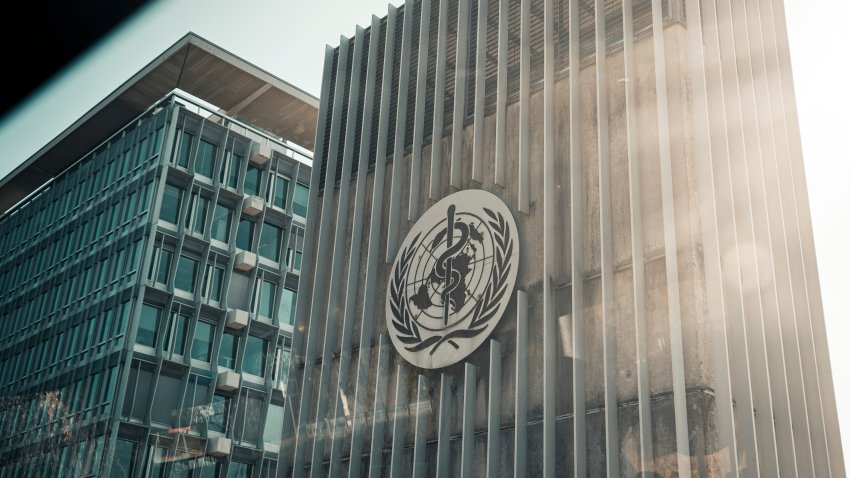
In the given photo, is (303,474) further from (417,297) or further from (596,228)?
(596,228)

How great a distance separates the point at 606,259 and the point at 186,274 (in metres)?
23.1

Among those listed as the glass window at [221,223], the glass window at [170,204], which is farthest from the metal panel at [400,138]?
the glass window at [221,223]

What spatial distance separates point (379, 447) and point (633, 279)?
6225 mm

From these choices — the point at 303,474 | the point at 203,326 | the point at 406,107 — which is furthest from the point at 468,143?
the point at 203,326

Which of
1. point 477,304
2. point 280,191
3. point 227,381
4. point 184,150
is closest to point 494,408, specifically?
point 477,304

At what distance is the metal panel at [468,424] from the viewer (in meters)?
16.2

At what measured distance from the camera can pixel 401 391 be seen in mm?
18219

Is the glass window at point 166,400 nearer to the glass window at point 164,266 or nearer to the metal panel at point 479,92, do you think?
the glass window at point 164,266

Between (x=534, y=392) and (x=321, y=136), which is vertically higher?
(x=321, y=136)

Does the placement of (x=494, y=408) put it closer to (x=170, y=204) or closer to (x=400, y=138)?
(x=400, y=138)

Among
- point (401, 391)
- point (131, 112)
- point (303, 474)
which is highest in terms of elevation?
point (131, 112)

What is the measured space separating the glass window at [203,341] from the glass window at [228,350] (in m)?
0.45

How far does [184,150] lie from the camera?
1449 inches

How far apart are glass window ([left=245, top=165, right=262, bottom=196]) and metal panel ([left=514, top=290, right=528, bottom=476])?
23.4 metres
